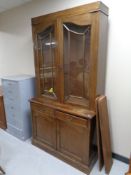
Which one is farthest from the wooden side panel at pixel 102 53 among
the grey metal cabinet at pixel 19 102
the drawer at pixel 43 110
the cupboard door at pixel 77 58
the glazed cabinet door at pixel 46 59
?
the grey metal cabinet at pixel 19 102

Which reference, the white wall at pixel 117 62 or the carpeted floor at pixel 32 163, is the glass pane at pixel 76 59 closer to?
the white wall at pixel 117 62

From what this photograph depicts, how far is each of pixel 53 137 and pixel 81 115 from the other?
2.30ft

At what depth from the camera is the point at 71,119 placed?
183 centimetres

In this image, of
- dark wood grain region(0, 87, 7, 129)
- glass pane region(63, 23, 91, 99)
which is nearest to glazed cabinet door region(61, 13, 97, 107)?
glass pane region(63, 23, 91, 99)

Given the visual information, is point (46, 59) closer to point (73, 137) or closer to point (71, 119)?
point (71, 119)

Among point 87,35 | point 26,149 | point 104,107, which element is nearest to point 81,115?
point 104,107

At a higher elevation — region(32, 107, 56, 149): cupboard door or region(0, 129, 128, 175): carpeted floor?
region(32, 107, 56, 149): cupboard door

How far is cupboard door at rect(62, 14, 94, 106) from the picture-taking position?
5.52 ft

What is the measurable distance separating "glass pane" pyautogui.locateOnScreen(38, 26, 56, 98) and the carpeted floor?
973 millimetres

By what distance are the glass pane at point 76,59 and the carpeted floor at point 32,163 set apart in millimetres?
1002

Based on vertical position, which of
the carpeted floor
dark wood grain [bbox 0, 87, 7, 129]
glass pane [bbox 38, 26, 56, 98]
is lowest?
the carpeted floor

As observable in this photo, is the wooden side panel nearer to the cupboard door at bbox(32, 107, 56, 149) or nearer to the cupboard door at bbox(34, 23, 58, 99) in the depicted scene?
the cupboard door at bbox(34, 23, 58, 99)

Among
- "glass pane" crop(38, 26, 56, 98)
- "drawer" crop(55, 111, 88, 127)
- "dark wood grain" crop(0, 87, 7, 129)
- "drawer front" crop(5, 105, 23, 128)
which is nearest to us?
"drawer" crop(55, 111, 88, 127)

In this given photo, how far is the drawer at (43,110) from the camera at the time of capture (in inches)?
80.6
